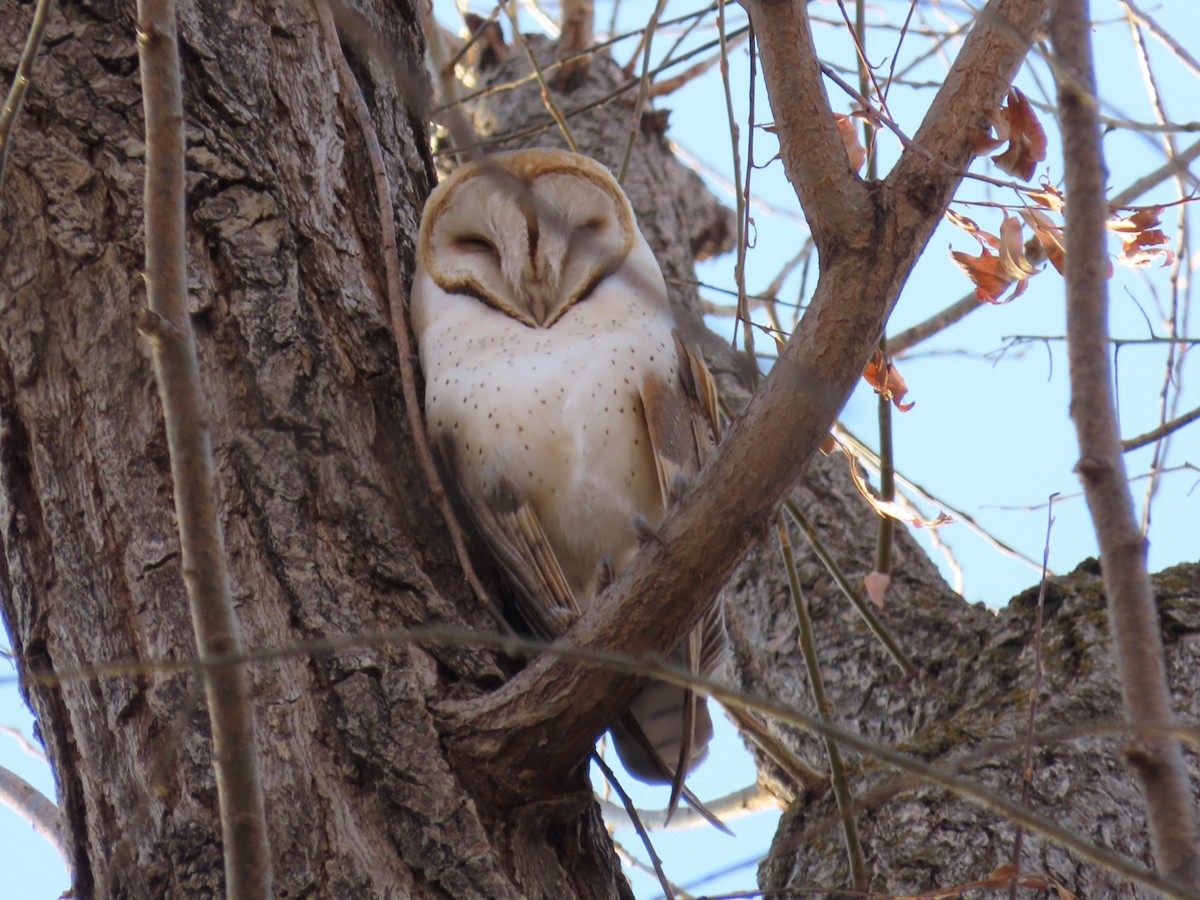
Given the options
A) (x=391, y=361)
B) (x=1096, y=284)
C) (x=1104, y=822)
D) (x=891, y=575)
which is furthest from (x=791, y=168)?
(x=891, y=575)

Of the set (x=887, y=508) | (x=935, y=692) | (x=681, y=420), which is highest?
(x=681, y=420)

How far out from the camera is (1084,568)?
7.64ft

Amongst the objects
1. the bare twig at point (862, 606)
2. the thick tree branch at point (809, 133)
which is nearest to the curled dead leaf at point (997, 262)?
the bare twig at point (862, 606)

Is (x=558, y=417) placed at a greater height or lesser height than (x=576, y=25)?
lesser

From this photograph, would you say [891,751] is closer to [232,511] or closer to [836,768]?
[836,768]

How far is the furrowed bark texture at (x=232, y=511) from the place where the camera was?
1.71 m

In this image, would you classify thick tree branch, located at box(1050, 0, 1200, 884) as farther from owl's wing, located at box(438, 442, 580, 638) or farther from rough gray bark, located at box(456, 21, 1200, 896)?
owl's wing, located at box(438, 442, 580, 638)

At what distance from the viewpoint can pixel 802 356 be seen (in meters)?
1.56

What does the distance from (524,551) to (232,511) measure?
21.9 inches

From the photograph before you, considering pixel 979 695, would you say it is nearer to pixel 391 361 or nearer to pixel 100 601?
pixel 391 361

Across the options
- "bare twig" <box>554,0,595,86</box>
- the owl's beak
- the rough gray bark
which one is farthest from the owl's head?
"bare twig" <box>554,0,595,86</box>

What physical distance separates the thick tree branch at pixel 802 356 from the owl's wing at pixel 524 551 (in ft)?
1.65

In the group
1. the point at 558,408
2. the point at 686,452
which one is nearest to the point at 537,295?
the point at 558,408

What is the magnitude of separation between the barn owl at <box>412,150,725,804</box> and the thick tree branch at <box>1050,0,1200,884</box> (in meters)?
1.17
